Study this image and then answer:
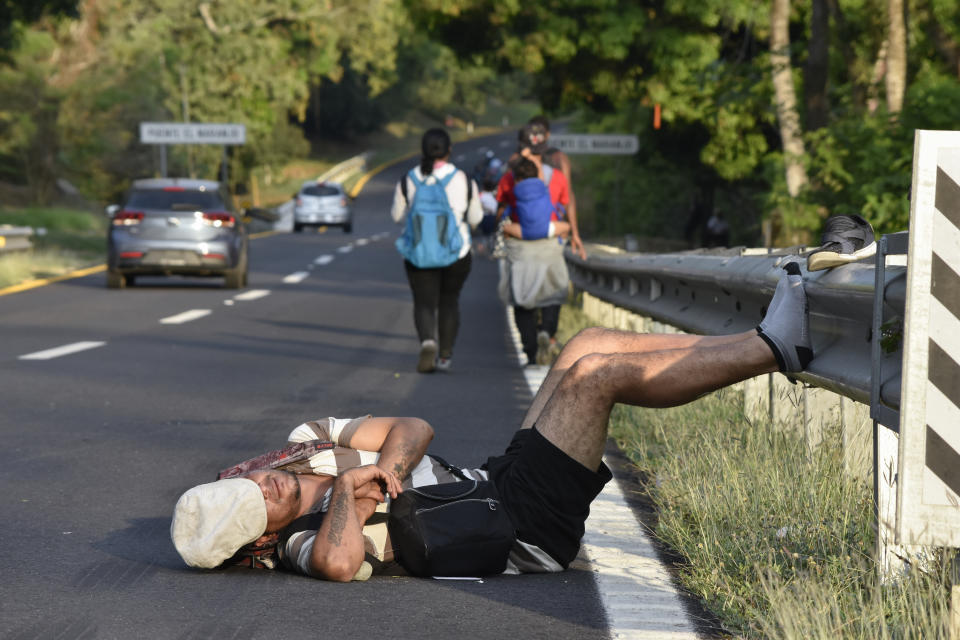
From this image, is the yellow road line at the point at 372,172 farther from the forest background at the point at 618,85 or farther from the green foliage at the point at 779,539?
the green foliage at the point at 779,539

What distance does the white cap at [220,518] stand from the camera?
510cm

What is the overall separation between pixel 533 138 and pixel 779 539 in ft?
27.0

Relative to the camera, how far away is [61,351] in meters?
13.6

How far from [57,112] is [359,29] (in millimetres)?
24687

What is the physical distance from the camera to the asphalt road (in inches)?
187

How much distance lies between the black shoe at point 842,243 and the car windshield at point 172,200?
19.2 metres

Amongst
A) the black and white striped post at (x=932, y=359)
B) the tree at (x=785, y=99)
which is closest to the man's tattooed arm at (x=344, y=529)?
the black and white striped post at (x=932, y=359)

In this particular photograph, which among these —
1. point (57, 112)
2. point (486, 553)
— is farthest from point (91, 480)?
point (57, 112)

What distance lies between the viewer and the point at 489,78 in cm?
12875

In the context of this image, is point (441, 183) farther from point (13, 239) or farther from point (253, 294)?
point (13, 239)

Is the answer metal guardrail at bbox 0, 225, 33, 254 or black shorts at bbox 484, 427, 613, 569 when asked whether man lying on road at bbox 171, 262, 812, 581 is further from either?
metal guardrail at bbox 0, 225, 33, 254

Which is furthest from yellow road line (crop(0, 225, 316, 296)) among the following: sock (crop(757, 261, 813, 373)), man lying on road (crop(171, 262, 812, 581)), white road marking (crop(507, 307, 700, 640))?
sock (crop(757, 261, 813, 373))

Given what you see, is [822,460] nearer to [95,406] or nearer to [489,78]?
[95,406]

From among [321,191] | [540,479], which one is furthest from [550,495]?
[321,191]
